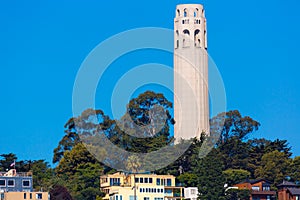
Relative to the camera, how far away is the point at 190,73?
140 meters

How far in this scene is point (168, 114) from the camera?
136000 mm

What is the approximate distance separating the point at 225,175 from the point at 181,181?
4084mm

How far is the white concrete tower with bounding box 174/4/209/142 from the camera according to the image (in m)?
138

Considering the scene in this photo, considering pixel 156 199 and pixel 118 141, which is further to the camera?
pixel 118 141

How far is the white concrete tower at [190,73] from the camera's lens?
138 m

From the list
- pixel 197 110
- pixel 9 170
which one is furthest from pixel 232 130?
pixel 9 170

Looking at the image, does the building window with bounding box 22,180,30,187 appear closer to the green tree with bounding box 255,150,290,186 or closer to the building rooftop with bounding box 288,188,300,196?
the green tree with bounding box 255,150,290,186

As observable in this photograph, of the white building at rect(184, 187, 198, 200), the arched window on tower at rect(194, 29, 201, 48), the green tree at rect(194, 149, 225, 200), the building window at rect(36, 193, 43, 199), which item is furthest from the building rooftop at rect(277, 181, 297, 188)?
the arched window on tower at rect(194, 29, 201, 48)

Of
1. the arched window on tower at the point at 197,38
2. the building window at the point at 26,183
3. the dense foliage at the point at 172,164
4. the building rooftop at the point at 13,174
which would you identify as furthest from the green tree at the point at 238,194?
the arched window on tower at the point at 197,38

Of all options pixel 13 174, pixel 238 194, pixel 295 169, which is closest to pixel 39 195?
pixel 13 174

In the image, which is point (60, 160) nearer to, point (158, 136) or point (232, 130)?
point (158, 136)

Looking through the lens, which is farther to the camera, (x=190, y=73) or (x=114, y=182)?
(x=190, y=73)

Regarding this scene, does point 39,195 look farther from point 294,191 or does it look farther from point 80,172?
point 294,191

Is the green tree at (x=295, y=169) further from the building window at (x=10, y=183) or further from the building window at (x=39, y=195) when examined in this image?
the building window at (x=10, y=183)
